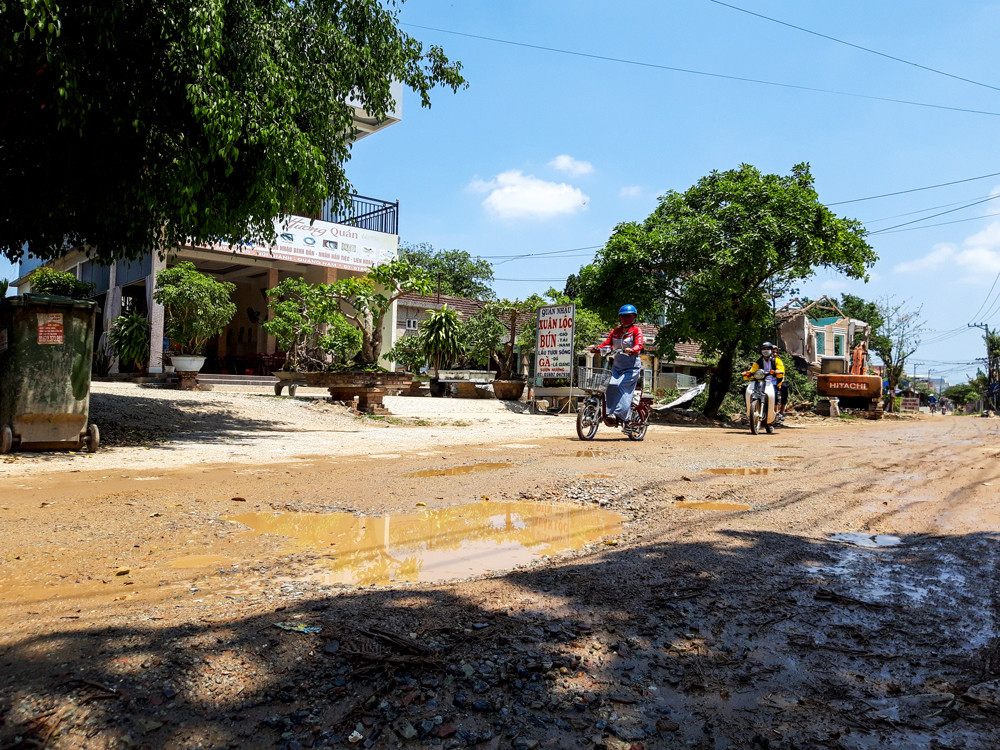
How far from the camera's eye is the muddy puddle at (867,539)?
4124 millimetres

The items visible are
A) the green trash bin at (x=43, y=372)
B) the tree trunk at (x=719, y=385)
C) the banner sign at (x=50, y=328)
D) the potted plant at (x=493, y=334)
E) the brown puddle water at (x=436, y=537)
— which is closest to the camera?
the brown puddle water at (x=436, y=537)

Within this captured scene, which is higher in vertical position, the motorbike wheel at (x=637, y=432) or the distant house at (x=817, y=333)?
the distant house at (x=817, y=333)

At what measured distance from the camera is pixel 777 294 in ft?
74.9

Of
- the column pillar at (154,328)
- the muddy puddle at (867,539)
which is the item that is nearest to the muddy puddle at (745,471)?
the muddy puddle at (867,539)

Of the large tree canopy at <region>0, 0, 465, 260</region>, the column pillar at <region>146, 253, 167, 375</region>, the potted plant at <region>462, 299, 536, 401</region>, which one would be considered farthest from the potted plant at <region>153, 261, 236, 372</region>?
the potted plant at <region>462, 299, 536, 401</region>

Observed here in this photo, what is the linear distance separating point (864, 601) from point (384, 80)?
388 inches

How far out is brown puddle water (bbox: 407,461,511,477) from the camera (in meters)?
6.64

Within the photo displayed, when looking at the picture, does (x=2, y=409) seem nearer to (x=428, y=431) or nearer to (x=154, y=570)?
(x=154, y=570)

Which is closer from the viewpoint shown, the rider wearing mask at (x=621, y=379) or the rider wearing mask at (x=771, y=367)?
the rider wearing mask at (x=621, y=379)

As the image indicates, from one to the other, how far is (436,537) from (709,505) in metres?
2.31

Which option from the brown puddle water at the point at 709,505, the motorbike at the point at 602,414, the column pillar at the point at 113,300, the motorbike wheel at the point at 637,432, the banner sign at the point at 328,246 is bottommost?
the brown puddle water at the point at 709,505

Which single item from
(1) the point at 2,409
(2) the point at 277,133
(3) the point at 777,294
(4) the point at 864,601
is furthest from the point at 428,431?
(3) the point at 777,294

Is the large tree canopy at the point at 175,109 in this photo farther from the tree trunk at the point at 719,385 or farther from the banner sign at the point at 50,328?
the tree trunk at the point at 719,385

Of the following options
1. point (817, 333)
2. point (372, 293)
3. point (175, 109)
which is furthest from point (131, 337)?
point (817, 333)
